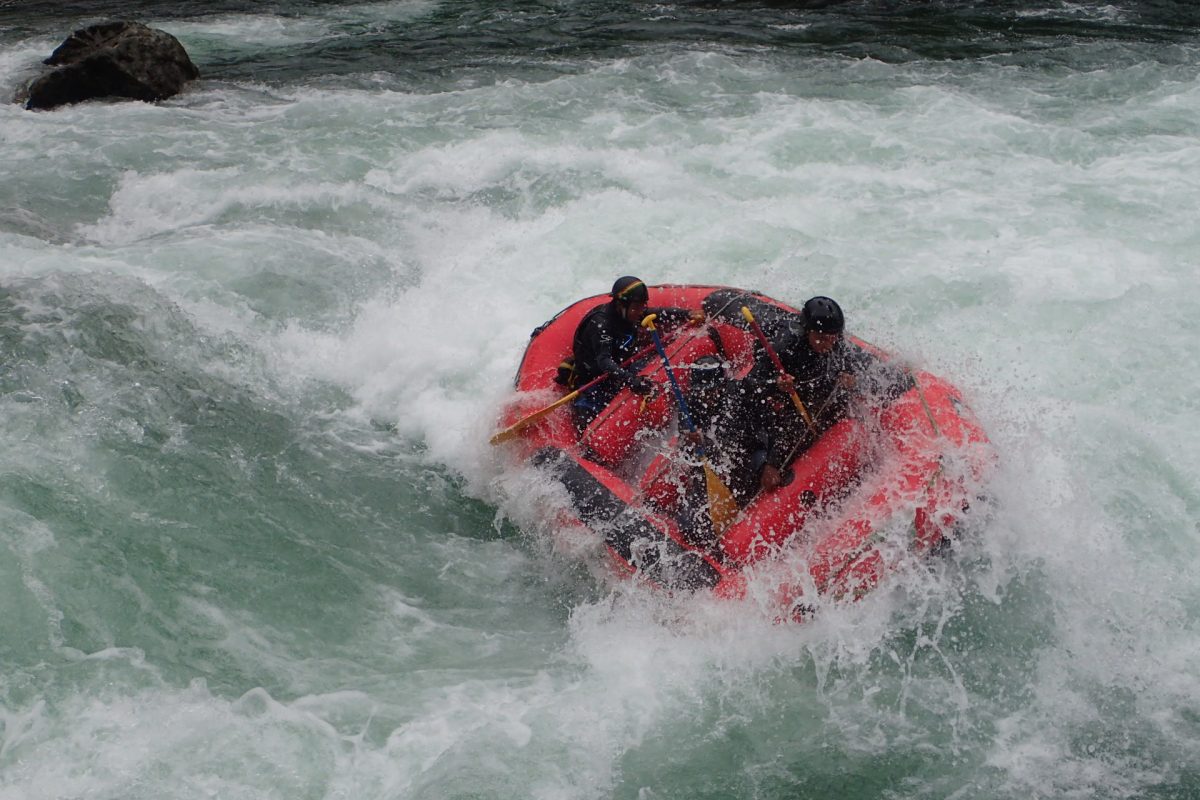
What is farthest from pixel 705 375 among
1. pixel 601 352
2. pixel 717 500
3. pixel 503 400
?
pixel 503 400

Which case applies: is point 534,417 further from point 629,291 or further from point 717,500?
point 717,500

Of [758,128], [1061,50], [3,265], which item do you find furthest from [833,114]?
[3,265]

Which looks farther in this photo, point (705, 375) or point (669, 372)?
point (705, 375)

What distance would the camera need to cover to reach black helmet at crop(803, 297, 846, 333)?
16.8ft

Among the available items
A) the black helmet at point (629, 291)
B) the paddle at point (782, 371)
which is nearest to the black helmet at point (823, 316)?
the paddle at point (782, 371)

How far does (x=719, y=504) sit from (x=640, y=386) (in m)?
0.92

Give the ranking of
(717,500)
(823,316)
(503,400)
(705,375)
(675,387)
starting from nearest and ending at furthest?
(823,316), (717,500), (675,387), (705,375), (503,400)

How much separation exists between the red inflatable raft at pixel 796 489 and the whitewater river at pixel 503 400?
193 millimetres

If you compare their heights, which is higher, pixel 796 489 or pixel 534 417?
pixel 534 417

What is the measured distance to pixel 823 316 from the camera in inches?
201

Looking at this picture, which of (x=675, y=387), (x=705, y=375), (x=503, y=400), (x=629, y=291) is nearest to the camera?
(x=675, y=387)

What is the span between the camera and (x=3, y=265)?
8.09 m

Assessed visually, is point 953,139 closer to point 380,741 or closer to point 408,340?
point 408,340

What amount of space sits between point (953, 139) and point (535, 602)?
23.7 ft
